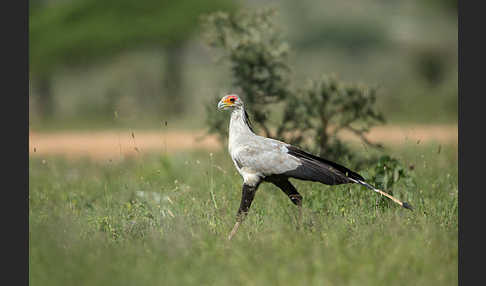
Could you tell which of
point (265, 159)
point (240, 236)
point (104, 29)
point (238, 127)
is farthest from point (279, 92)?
point (104, 29)

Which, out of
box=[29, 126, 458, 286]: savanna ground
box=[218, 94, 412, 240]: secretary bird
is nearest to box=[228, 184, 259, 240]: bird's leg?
box=[218, 94, 412, 240]: secretary bird

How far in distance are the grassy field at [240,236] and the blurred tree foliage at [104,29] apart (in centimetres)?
1557

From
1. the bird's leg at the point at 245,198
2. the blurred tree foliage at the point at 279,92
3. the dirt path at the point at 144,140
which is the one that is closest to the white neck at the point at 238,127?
the bird's leg at the point at 245,198

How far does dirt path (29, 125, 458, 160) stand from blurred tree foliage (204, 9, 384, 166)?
3.79 meters

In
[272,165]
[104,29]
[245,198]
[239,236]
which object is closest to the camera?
[239,236]

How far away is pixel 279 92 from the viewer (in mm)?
8711

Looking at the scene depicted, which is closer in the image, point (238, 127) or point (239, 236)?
point (239, 236)

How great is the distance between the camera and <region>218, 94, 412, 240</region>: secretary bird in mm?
5531

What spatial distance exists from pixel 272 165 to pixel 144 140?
38.0 feet

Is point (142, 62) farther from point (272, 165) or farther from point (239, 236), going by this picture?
point (239, 236)

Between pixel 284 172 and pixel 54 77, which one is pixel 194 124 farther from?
pixel 284 172

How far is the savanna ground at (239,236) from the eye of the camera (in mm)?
4211

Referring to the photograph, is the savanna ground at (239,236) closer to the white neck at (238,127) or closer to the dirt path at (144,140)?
the white neck at (238,127)

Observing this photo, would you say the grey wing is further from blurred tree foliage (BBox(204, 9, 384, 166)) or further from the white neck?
blurred tree foliage (BBox(204, 9, 384, 166))
